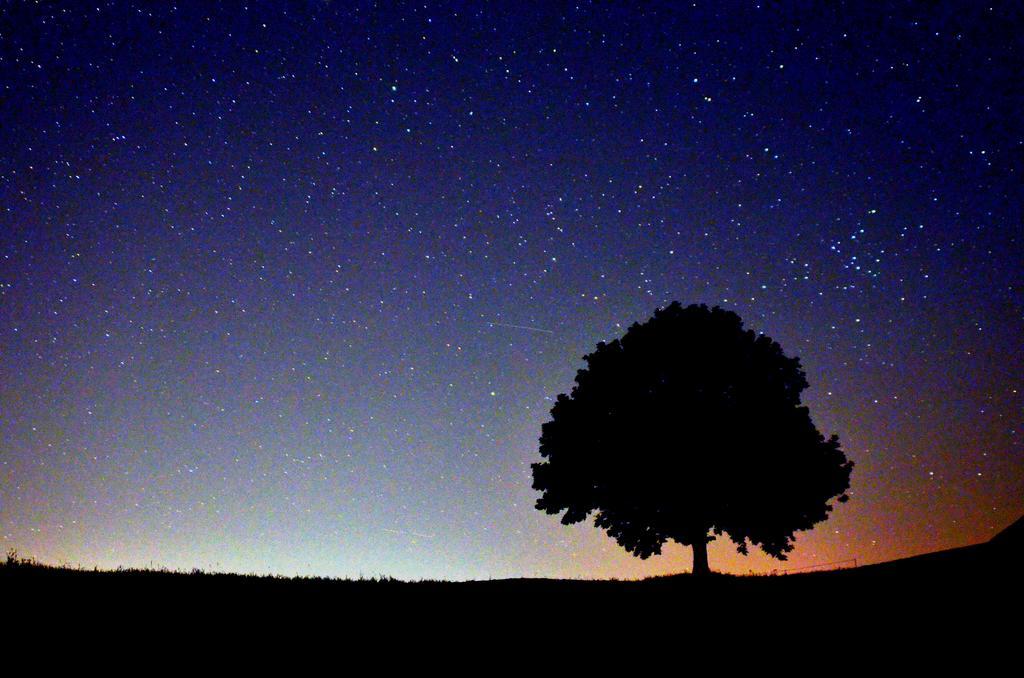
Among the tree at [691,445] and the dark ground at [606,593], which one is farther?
the tree at [691,445]

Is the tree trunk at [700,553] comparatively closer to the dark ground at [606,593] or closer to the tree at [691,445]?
the tree at [691,445]

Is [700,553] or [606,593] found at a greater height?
[700,553]

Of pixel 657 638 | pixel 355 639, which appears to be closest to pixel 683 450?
pixel 657 638

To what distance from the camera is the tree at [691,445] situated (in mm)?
21203

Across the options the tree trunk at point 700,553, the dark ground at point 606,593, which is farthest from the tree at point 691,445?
the dark ground at point 606,593

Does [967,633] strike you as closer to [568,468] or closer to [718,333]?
[568,468]

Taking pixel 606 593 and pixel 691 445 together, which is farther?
pixel 691 445

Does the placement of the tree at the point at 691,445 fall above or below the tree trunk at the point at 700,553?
above

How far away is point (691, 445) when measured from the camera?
21.7m

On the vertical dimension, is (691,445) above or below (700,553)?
above

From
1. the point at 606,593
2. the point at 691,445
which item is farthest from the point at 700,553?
the point at 606,593

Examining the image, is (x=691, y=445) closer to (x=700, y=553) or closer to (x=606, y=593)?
(x=700, y=553)

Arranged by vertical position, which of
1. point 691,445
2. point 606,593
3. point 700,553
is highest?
point 691,445

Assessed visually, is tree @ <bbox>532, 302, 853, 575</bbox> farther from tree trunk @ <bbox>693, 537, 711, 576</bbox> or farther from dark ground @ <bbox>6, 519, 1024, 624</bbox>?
dark ground @ <bbox>6, 519, 1024, 624</bbox>
